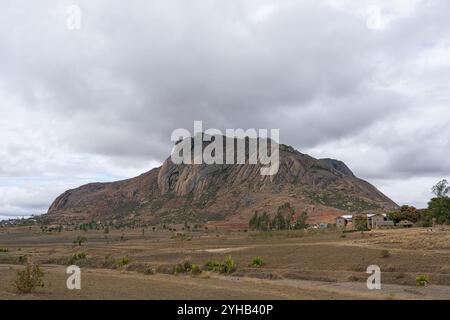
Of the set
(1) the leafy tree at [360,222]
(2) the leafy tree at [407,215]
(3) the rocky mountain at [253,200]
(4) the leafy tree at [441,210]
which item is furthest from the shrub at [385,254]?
(3) the rocky mountain at [253,200]

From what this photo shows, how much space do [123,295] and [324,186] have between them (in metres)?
177

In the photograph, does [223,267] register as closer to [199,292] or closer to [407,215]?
[199,292]

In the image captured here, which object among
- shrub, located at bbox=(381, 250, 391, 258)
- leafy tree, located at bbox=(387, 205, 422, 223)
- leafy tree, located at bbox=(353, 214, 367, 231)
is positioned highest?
leafy tree, located at bbox=(387, 205, 422, 223)

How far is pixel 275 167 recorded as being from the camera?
194 m

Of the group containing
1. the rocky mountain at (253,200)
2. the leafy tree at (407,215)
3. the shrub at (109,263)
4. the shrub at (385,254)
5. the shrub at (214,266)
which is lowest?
the shrub at (109,263)

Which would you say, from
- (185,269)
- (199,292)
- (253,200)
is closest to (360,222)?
(185,269)

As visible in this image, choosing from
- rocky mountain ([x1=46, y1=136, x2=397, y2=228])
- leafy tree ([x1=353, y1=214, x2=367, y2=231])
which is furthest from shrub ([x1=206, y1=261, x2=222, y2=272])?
rocky mountain ([x1=46, y1=136, x2=397, y2=228])

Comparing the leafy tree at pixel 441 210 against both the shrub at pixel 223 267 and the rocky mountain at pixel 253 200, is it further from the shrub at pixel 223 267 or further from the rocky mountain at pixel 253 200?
the shrub at pixel 223 267

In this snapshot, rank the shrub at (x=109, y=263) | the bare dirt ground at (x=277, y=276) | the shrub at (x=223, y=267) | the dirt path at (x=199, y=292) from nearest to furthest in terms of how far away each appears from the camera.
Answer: the dirt path at (x=199, y=292)
the bare dirt ground at (x=277, y=276)
the shrub at (x=223, y=267)
the shrub at (x=109, y=263)

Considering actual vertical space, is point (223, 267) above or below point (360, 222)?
below

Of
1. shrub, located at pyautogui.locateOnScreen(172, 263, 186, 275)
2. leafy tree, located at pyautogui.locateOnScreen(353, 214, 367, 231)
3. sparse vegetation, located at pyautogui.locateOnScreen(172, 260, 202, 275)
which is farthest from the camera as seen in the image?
leafy tree, located at pyautogui.locateOnScreen(353, 214, 367, 231)

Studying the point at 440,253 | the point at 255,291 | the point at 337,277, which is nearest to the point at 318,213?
the point at 440,253

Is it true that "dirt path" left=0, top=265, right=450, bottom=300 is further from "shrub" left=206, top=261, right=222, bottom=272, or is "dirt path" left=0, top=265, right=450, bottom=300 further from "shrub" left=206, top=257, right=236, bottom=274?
"shrub" left=206, top=261, right=222, bottom=272
